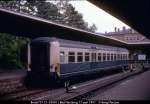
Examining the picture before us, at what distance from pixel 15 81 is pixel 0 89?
145 cm

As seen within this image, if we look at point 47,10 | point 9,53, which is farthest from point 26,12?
point 9,53

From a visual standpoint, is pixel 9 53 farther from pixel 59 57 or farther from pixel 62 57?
pixel 59 57

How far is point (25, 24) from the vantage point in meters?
17.3

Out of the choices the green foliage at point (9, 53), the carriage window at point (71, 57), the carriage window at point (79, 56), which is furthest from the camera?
the green foliage at point (9, 53)

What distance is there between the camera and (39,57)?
53.8ft

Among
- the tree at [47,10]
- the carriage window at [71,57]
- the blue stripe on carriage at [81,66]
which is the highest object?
the tree at [47,10]

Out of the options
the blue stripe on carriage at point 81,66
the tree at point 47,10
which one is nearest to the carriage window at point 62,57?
the blue stripe on carriage at point 81,66

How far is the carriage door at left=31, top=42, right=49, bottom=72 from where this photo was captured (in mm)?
15977

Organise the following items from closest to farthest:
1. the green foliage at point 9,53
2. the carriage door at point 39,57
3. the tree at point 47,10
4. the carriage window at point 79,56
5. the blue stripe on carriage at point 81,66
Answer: the carriage door at point 39,57
the blue stripe on carriage at point 81,66
the carriage window at point 79,56
the green foliage at point 9,53
the tree at point 47,10

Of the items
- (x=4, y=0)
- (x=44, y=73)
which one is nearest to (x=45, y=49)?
(x=44, y=73)

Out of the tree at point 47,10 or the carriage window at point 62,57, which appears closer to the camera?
the carriage window at point 62,57

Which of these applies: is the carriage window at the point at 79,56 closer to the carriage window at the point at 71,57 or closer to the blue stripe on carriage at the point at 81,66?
the blue stripe on carriage at the point at 81,66

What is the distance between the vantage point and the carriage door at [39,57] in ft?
52.4

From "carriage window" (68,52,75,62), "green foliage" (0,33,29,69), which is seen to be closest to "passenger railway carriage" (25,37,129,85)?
"carriage window" (68,52,75,62)
